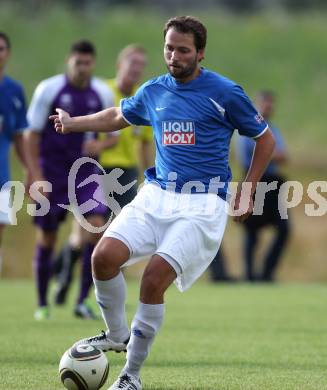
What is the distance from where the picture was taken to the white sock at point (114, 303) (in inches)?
245

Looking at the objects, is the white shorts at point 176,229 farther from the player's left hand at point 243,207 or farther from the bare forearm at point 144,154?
the bare forearm at point 144,154

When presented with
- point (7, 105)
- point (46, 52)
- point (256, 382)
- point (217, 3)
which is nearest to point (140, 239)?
point (256, 382)

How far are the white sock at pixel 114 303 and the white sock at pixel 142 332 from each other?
0.23 metres

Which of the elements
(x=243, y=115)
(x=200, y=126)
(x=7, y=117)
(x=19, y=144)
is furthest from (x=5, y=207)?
(x=243, y=115)

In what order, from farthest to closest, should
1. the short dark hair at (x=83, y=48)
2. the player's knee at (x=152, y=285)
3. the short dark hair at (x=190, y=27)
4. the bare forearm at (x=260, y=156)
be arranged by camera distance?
the short dark hair at (x=83, y=48) → the bare forearm at (x=260, y=156) → the short dark hair at (x=190, y=27) → the player's knee at (x=152, y=285)

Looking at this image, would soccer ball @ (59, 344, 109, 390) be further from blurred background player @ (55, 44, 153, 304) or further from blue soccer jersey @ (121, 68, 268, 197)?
blurred background player @ (55, 44, 153, 304)

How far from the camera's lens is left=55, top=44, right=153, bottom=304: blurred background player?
11672 millimetres

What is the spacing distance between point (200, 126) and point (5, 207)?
149 inches

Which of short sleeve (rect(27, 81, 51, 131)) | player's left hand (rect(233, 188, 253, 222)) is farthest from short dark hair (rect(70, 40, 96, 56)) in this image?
player's left hand (rect(233, 188, 253, 222))

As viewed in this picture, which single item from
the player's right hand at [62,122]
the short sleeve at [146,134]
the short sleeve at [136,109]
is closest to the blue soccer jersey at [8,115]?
the short sleeve at [146,134]

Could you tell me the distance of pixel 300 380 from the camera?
659 cm

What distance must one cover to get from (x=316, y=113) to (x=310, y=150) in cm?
303

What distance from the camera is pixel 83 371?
6.14 m

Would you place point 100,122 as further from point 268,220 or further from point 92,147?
point 268,220
